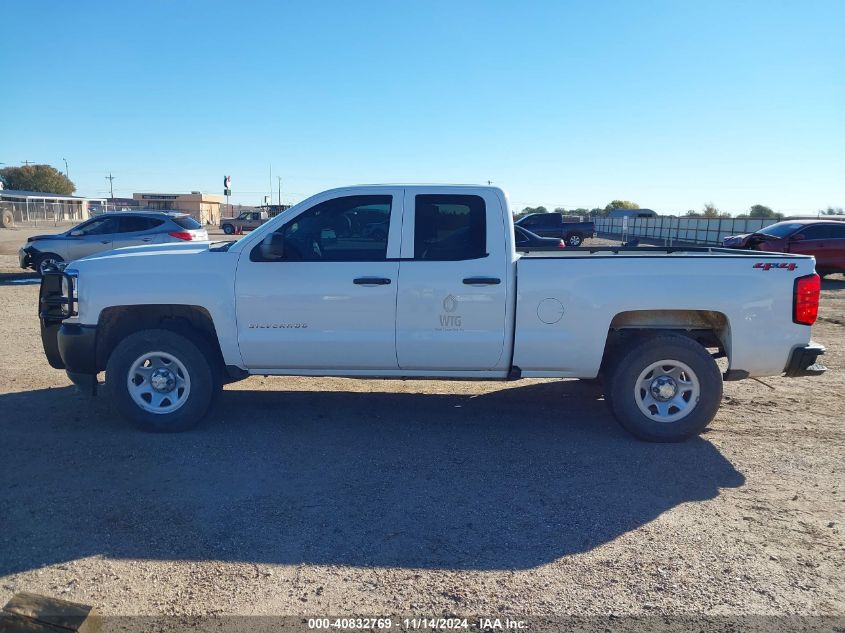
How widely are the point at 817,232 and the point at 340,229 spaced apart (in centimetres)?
1552

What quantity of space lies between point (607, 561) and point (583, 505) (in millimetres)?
686

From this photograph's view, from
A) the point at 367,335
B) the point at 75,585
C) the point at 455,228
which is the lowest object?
the point at 75,585

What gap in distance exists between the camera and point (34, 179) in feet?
308

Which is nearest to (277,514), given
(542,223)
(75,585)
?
(75,585)

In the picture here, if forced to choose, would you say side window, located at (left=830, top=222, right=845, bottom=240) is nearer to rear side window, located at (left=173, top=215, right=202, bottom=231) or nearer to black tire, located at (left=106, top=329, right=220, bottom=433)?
rear side window, located at (left=173, top=215, right=202, bottom=231)

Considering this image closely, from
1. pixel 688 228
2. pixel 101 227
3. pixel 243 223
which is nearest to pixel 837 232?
pixel 101 227

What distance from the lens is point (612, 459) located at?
16.7 feet

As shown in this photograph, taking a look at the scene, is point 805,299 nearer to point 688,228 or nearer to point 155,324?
point 155,324

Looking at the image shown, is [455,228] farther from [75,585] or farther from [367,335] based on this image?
[75,585]

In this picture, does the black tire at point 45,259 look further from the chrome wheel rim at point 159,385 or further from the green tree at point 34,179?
the green tree at point 34,179

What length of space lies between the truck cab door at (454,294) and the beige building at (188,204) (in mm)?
66022

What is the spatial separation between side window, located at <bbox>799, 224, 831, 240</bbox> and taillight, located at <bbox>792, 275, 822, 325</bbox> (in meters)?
13.3

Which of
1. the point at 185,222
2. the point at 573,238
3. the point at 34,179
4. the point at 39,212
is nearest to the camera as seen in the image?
the point at 185,222

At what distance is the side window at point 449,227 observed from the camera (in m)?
5.43
